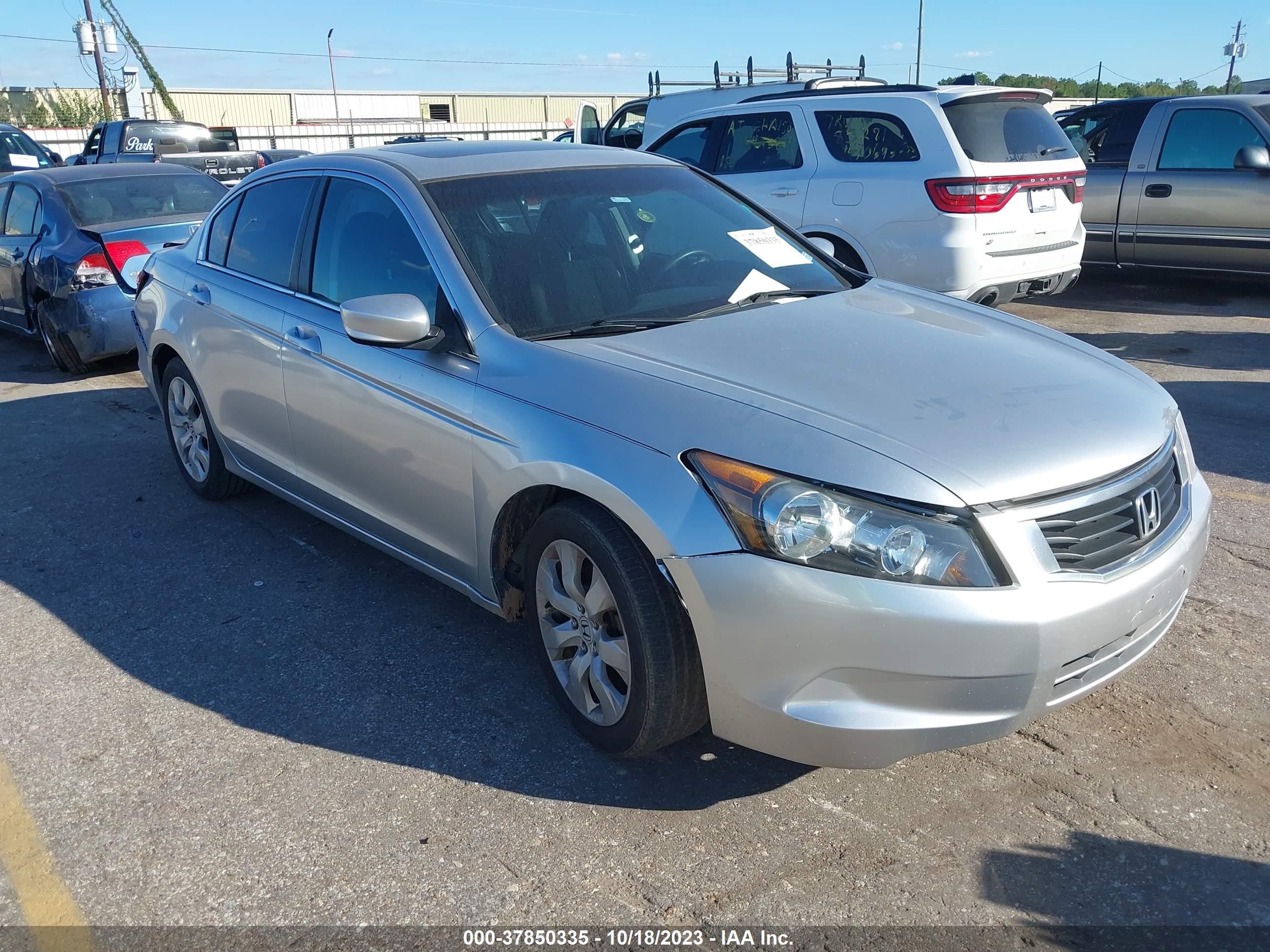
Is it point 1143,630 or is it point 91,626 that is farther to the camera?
point 91,626

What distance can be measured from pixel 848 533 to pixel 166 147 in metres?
20.7

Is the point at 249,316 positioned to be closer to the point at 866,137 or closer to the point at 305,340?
the point at 305,340

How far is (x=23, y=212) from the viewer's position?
9164mm

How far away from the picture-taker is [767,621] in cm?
260

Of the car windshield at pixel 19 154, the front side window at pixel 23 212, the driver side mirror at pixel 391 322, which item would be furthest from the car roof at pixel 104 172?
the car windshield at pixel 19 154

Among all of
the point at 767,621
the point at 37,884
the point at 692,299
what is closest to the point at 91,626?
the point at 37,884

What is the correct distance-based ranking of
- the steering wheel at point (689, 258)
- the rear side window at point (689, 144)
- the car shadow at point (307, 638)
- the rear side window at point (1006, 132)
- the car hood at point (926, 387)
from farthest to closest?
the rear side window at point (689, 144)
the rear side window at point (1006, 132)
the steering wheel at point (689, 258)
the car shadow at point (307, 638)
the car hood at point (926, 387)

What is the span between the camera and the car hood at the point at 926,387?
2660 millimetres

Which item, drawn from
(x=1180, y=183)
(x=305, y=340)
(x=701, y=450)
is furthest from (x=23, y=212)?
(x=1180, y=183)

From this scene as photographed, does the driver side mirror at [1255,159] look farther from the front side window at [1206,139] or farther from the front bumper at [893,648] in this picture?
the front bumper at [893,648]

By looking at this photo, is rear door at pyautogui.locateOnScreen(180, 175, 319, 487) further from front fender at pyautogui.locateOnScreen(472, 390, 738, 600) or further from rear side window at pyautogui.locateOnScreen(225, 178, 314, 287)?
front fender at pyautogui.locateOnScreen(472, 390, 738, 600)

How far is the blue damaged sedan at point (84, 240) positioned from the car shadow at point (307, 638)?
94.4 inches

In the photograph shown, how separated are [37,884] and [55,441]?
184 inches

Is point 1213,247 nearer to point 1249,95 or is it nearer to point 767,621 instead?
point 1249,95
